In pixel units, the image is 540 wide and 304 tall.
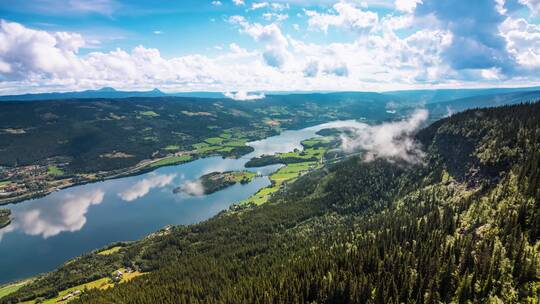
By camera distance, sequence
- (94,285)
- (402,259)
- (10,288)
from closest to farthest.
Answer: (402,259) < (94,285) < (10,288)

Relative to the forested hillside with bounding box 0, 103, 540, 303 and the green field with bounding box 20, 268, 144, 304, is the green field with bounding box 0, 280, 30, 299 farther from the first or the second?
the green field with bounding box 20, 268, 144, 304

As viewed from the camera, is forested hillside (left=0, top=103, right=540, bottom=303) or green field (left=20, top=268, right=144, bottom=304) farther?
green field (left=20, top=268, right=144, bottom=304)

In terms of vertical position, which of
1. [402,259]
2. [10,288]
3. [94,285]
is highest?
[402,259]

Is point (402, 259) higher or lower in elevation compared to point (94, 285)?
higher

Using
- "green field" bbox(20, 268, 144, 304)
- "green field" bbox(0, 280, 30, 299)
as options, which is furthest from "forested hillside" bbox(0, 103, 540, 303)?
"green field" bbox(0, 280, 30, 299)

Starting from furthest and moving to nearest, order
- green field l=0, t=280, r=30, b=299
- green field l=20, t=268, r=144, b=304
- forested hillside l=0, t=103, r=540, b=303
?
green field l=0, t=280, r=30, b=299 → green field l=20, t=268, r=144, b=304 → forested hillside l=0, t=103, r=540, b=303

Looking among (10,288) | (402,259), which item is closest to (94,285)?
(10,288)

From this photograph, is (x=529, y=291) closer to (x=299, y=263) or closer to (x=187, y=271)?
(x=299, y=263)

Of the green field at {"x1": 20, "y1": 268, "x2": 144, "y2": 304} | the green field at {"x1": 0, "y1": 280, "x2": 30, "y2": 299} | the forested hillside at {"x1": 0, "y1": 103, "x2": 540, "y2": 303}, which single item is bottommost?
the green field at {"x1": 0, "y1": 280, "x2": 30, "y2": 299}

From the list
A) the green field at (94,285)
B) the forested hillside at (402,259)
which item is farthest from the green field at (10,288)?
the green field at (94,285)

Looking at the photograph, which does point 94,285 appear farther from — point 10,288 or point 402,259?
point 402,259

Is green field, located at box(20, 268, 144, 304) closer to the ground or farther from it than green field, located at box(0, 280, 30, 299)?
farther from it
